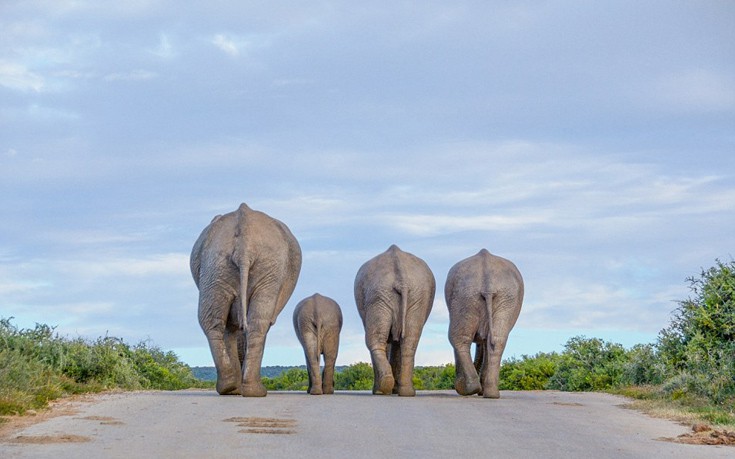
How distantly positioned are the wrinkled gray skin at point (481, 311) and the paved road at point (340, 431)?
346 centimetres

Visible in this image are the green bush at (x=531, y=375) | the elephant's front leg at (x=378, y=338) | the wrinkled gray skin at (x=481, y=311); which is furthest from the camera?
the green bush at (x=531, y=375)

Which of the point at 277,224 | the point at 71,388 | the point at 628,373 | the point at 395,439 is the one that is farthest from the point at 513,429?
the point at 628,373

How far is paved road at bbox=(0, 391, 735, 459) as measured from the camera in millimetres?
10289

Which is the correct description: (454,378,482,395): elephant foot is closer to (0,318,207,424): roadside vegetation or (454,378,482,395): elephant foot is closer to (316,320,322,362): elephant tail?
(316,320,322,362): elephant tail

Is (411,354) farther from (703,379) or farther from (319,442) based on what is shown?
(319,442)

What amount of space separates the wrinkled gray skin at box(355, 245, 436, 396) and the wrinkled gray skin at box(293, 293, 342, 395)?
0.71m

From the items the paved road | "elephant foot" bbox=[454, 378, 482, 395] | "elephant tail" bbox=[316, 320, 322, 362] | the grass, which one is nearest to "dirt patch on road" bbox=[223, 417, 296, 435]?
the paved road

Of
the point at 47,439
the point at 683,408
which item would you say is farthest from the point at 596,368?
the point at 47,439

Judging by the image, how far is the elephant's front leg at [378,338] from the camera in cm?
2006

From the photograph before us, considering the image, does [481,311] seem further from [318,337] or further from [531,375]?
[531,375]

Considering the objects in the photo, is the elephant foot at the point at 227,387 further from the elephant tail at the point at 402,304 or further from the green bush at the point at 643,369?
the green bush at the point at 643,369

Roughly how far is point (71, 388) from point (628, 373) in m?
12.4

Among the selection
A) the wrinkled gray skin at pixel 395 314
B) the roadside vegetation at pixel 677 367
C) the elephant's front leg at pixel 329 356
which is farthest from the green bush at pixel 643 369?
the elephant's front leg at pixel 329 356

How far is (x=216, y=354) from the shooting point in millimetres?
18484
